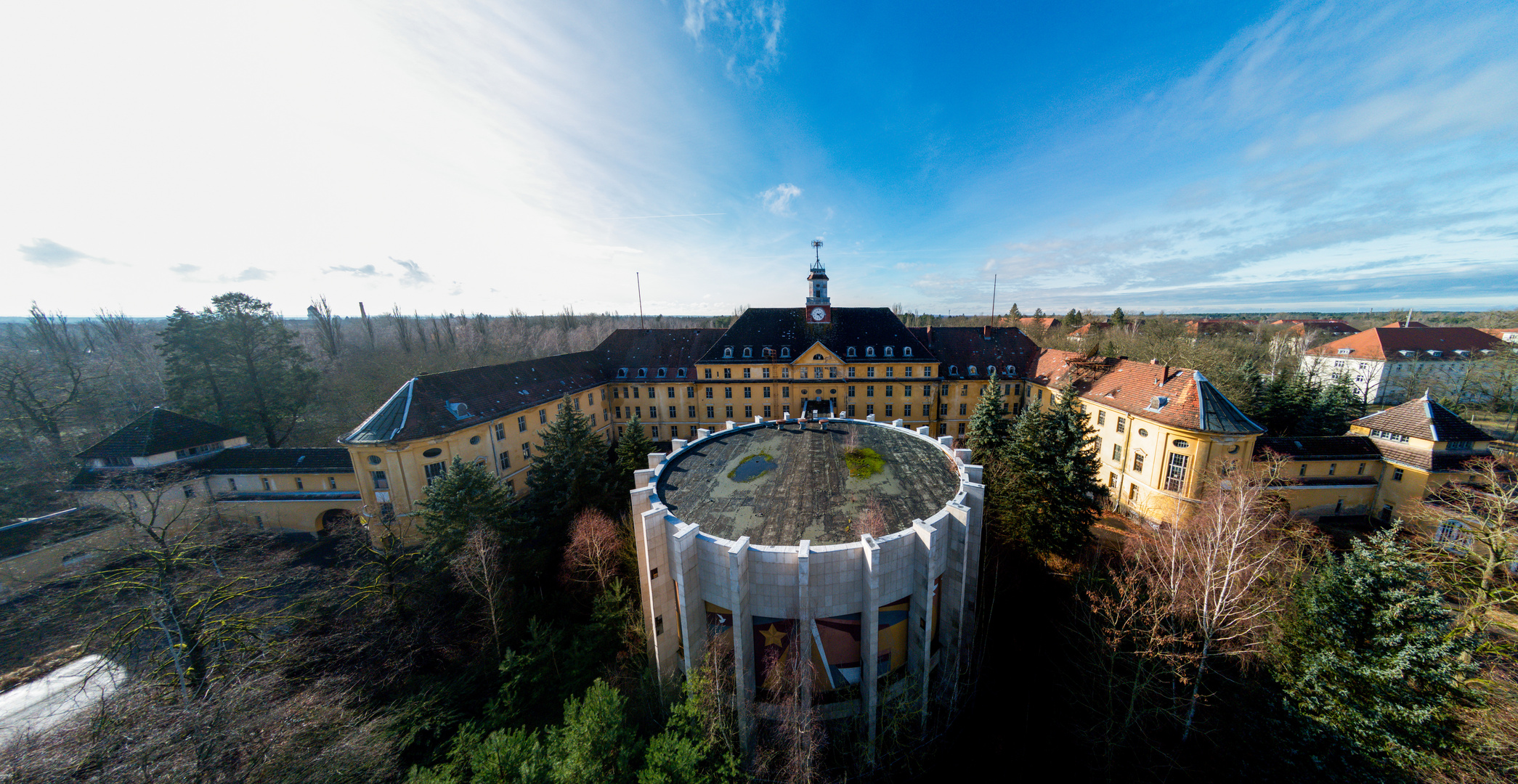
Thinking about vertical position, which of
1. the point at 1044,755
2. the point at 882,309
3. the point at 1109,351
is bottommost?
the point at 1044,755

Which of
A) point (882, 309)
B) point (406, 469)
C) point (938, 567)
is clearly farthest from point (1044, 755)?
point (882, 309)

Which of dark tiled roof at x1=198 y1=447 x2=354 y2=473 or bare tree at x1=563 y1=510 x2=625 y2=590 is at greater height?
dark tiled roof at x1=198 y1=447 x2=354 y2=473

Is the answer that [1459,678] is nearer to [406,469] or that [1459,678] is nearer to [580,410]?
[406,469]

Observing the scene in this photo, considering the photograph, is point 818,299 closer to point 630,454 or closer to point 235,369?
point 630,454

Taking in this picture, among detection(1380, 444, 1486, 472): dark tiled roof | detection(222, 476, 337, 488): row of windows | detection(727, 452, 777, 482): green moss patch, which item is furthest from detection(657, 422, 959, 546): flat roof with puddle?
detection(1380, 444, 1486, 472): dark tiled roof

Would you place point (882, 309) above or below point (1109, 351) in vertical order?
above

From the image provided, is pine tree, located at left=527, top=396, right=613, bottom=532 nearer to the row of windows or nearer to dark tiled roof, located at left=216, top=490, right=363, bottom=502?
dark tiled roof, located at left=216, top=490, right=363, bottom=502
